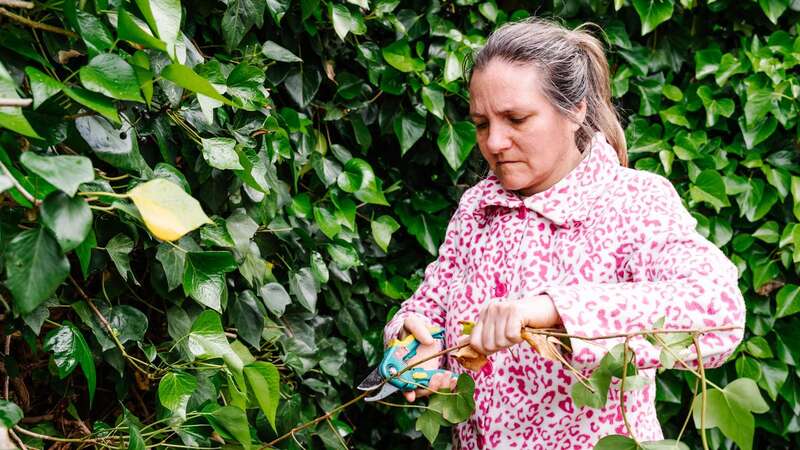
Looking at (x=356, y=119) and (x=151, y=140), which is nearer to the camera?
(x=151, y=140)

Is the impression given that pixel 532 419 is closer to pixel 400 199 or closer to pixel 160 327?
pixel 160 327

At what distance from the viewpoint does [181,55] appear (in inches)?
46.7

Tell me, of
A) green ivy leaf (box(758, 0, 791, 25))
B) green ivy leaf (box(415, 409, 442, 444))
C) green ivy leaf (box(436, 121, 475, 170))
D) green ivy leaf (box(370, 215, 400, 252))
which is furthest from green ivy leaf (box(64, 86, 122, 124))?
green ivy leaf (box(758, 0, 791, 25))

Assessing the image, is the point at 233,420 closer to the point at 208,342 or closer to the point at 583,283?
the point at 208,342

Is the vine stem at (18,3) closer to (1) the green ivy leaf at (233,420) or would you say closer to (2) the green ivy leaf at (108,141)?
(2) the green ivy leaf at (108,141)

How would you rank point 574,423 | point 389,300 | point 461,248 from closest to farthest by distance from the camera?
point 574,423 → point 461,248 → point 389,300

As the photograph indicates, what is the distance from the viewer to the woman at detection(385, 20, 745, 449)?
4.26ft

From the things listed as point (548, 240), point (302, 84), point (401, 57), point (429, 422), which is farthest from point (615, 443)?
point (401, 57)

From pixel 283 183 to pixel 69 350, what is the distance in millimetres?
695

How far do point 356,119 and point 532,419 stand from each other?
99 centimetres

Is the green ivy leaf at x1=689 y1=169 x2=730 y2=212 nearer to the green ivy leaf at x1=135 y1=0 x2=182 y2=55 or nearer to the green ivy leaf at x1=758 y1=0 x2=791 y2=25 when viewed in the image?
the green ivy leaf at x1=758 y1=0 x2=791 y2=25

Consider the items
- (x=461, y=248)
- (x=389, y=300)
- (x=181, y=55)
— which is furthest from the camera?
(x=389, y=300)

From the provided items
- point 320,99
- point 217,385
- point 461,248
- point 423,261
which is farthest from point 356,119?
point 217,385

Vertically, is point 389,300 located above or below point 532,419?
below
